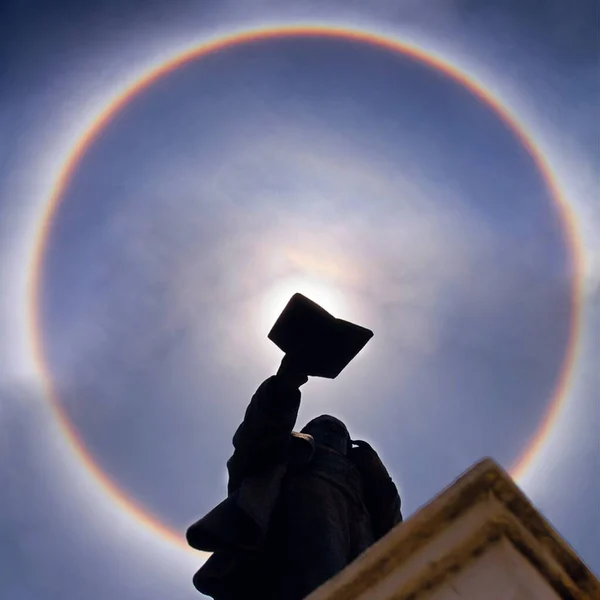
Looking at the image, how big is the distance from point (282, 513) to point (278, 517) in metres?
0.05

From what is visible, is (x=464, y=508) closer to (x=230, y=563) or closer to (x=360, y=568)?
(x=360, y=568)

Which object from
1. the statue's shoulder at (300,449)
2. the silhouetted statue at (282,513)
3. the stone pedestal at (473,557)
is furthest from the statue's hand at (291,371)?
the stone pedestal at (473,557)

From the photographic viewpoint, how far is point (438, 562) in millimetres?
2666

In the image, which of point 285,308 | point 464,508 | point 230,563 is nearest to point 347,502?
point 230,563

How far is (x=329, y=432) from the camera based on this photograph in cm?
817

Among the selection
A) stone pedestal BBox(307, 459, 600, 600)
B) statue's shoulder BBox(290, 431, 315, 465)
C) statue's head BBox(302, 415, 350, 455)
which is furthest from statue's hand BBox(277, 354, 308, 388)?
stone pedestal BBox(307, 459, 600, 600)

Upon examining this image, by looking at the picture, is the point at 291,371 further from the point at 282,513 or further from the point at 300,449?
the point at 282,513

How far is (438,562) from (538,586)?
0.34 m

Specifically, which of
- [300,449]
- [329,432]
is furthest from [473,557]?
[329,432]

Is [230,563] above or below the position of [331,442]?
below

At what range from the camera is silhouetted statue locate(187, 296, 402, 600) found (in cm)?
615

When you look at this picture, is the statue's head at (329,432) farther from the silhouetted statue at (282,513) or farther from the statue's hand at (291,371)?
the statue's hand at (291,371)

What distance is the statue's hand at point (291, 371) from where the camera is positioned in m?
6.40

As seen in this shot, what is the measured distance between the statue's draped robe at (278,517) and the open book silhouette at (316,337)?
42 cm
